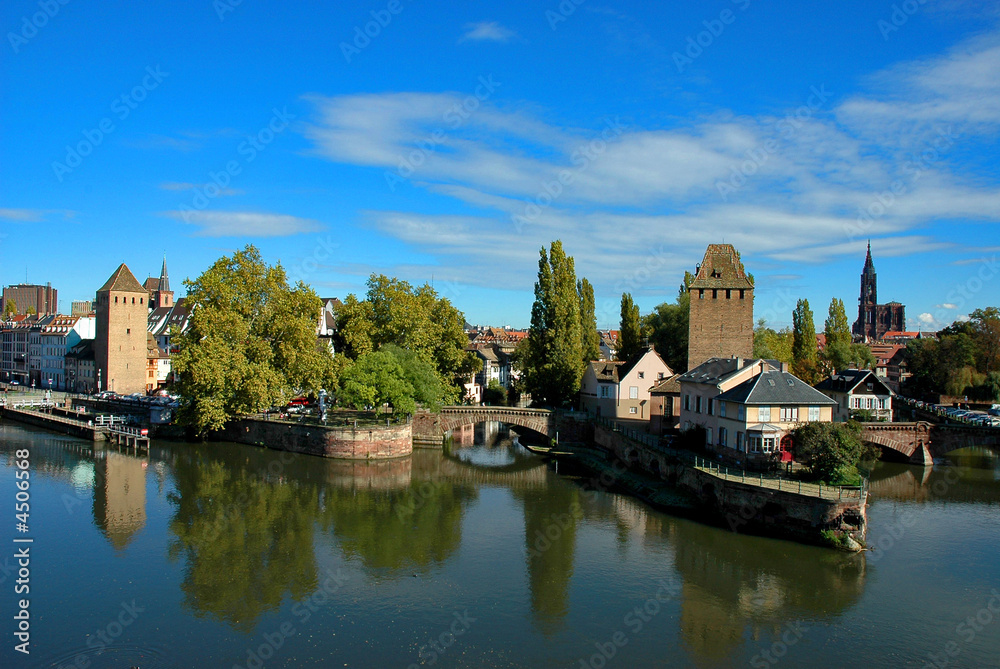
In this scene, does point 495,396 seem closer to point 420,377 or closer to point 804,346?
point 420,377

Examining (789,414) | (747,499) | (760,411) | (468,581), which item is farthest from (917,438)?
(468,581)

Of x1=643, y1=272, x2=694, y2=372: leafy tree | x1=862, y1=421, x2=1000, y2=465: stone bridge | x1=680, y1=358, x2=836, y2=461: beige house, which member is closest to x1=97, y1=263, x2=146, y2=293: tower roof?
x1=643, y1=272, x2=694, y2=372: leafy tree

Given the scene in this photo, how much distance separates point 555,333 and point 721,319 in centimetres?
1241

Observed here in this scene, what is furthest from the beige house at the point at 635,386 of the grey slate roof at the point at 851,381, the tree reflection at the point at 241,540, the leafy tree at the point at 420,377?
the tree reflection at the point at 241,540

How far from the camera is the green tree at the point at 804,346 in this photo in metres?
68.9

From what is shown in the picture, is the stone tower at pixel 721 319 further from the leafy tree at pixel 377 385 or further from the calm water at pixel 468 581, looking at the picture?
the leafy tree at pixel 377 385

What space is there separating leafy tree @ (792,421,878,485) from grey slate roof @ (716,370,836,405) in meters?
2.45

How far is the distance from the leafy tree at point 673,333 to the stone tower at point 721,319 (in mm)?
7313

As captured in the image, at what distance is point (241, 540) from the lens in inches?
1088

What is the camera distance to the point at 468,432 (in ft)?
204

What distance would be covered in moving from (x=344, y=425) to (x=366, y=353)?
7.38 metres

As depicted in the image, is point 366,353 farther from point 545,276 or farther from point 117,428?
point 117,428

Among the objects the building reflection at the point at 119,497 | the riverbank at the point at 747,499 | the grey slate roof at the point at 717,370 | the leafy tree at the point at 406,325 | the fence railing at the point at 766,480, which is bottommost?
the building reflection at the point at 119,497

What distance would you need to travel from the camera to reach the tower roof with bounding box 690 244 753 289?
49.4 meters
